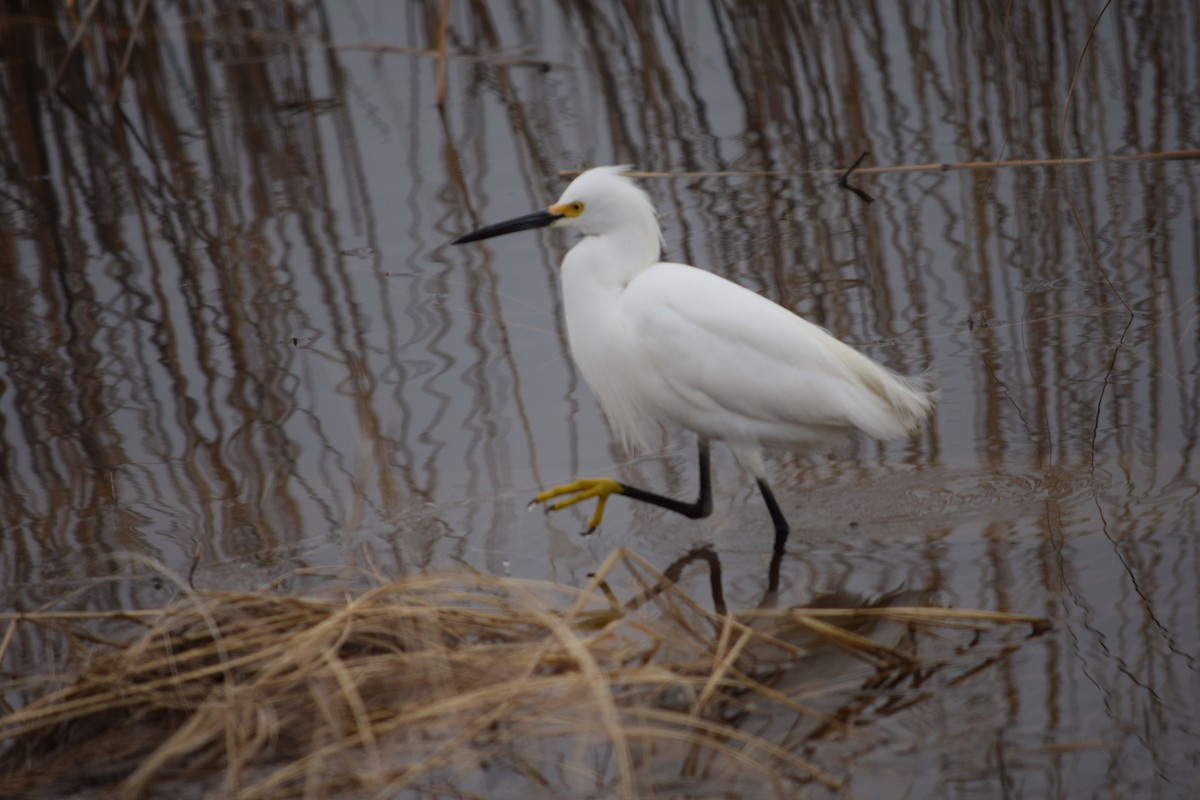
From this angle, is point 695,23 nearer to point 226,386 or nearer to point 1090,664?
point 226,386

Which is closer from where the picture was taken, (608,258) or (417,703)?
(417,703)

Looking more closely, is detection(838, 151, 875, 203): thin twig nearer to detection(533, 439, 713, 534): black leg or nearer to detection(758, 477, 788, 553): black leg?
detection(533, 439, 713, 534): black leg

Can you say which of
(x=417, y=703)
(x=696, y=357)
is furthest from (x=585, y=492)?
(x=417, y=703)

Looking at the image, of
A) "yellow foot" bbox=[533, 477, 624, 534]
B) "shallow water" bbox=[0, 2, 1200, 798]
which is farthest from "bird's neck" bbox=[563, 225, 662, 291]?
"shallow water" bbox=[0, 2, 1200, 798]

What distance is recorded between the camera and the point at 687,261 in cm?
534

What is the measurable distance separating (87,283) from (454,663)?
3998 millimetres

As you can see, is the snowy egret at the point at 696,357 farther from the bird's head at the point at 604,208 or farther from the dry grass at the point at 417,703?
the dry grass at the point at 417,703

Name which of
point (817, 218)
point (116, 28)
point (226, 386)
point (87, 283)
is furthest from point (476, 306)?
point (116, 28)

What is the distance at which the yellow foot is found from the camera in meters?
3.57

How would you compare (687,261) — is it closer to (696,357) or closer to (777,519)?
(696,357)

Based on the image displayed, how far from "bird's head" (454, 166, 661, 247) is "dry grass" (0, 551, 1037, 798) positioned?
1181mm

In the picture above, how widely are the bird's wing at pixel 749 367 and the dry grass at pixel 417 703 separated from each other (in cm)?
77

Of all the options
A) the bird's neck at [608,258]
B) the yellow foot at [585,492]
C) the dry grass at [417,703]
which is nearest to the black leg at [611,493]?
the yellow foot at [585,492]

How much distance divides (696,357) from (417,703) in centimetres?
138
